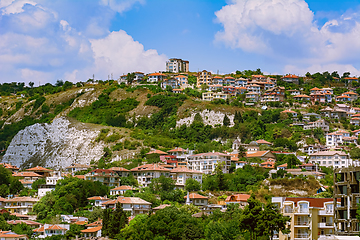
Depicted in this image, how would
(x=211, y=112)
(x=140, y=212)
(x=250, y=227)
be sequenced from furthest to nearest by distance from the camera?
(x=211, y=112) < (x=140, y=212) < (x=250, y=227)

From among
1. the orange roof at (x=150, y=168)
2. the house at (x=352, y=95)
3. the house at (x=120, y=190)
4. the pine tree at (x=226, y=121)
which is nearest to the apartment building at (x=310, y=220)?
the house at (x=120, y=190)

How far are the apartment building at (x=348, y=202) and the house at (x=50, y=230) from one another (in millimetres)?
37372

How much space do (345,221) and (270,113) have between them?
268 ft

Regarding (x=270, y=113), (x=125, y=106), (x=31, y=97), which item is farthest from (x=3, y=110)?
(x=270, y=113)

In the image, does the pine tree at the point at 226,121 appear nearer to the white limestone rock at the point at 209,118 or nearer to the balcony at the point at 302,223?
the white limestone rock at the point at 209,118

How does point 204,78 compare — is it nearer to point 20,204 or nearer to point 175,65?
point 175,65

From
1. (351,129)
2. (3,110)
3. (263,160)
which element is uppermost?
(3,110)

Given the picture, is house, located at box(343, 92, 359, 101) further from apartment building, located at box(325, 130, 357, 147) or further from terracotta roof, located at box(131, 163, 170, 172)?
terracotta roof, located at box(131, 163, 170, 172)

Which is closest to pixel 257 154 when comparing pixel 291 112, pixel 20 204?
pixel 291 112

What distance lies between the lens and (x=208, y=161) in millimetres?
99625

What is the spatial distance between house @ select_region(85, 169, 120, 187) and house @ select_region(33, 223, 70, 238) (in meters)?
22.7

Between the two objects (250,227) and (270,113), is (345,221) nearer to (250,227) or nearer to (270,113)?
(250,227)

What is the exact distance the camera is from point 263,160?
99.4 metres

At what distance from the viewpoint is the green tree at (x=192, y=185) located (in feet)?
288
